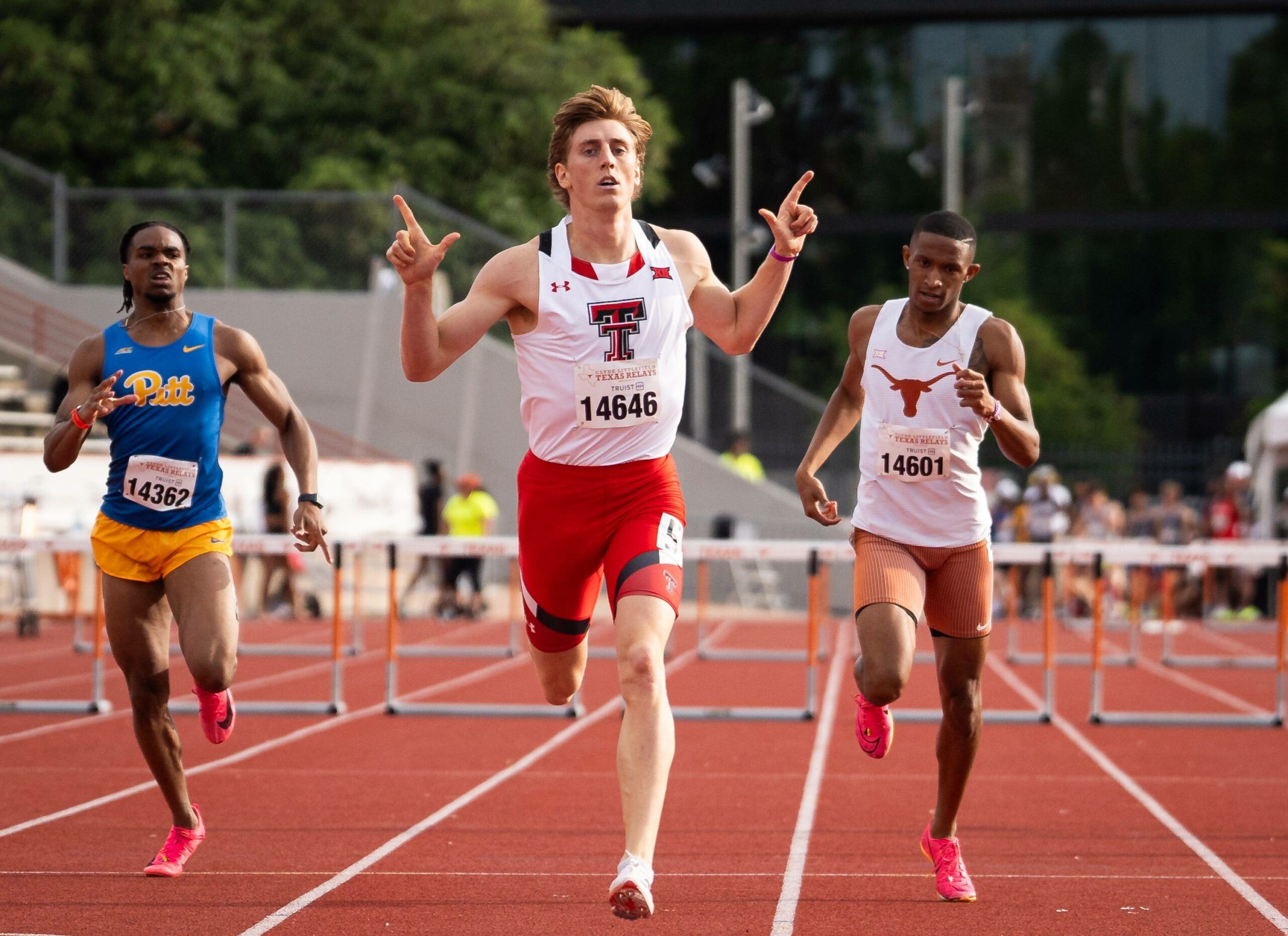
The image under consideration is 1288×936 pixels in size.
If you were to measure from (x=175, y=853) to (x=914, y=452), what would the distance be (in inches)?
109

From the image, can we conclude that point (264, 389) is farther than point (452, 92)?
No

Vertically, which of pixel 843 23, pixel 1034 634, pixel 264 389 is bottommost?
pixel 1034 634

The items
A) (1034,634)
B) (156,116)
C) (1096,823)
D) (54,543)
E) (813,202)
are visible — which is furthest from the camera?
(813,202)

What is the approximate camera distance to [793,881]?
20.2 feet

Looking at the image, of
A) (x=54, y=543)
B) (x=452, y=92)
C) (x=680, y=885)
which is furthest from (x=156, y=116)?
(x=680, y=885)

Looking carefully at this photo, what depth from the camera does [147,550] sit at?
5.99 meters

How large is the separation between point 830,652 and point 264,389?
A: 38.5 feet

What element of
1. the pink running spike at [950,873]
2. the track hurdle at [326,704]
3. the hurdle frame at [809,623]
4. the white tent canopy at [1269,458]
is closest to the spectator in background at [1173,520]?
the white tent canopy at [1269,458]

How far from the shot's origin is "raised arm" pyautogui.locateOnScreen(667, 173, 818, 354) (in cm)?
520

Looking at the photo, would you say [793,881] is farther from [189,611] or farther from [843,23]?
[843,23]

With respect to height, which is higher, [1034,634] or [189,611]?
[189,611]

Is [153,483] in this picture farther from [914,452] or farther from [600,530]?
[914,452]

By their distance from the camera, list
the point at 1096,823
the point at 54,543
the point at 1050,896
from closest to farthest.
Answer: the point at 1050,896
the point at 1096,823
the point at 54,543

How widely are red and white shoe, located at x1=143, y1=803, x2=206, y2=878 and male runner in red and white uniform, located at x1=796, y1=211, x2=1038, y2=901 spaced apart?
226 cm
